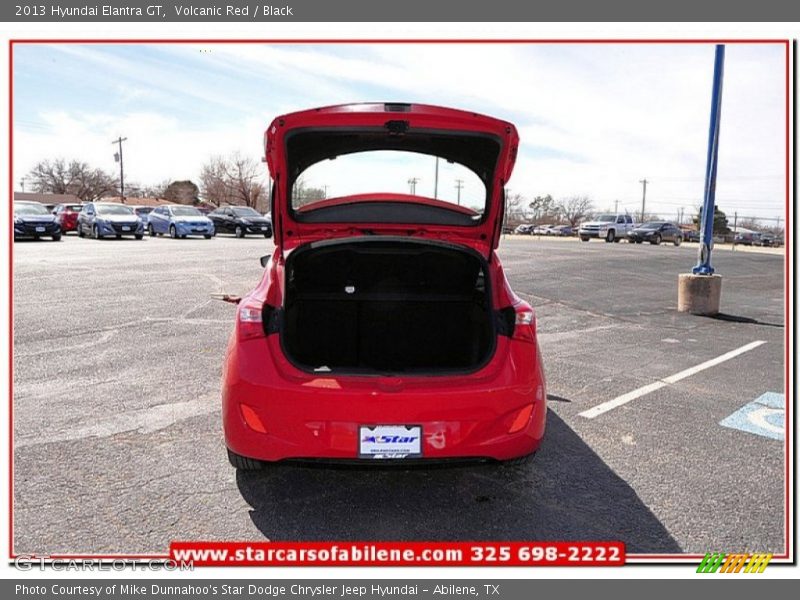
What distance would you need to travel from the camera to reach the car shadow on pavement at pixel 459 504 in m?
2.80

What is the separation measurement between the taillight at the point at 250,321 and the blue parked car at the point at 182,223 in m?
24.2

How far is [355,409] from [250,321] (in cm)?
76

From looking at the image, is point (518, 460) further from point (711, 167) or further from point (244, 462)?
point (711, 167)

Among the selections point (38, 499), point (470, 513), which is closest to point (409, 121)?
point (470, 513)

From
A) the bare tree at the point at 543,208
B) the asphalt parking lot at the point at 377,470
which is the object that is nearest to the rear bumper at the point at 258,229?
the asphalt parking lot at the point at 377,470

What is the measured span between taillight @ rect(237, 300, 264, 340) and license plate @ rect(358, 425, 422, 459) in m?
0.76

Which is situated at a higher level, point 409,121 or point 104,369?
point 409,121

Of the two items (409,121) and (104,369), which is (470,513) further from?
(104,369)

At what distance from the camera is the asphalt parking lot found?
2814 millimetres

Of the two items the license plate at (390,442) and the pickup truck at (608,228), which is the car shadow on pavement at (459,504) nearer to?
the license plate at (390,442)

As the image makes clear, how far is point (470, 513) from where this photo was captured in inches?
118

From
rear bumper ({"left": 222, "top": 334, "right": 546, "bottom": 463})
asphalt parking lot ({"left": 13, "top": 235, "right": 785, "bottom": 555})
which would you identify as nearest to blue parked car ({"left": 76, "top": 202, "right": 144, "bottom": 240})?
asphalt parking lot ({"left": 13, "top": 235, "right": 785, "bottom": 555})

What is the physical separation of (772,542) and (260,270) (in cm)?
1183

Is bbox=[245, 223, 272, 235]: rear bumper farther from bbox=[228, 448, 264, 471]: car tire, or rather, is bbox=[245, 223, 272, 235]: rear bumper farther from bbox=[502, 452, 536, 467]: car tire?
bbox=[502, 452, 536, 467]: car tire
